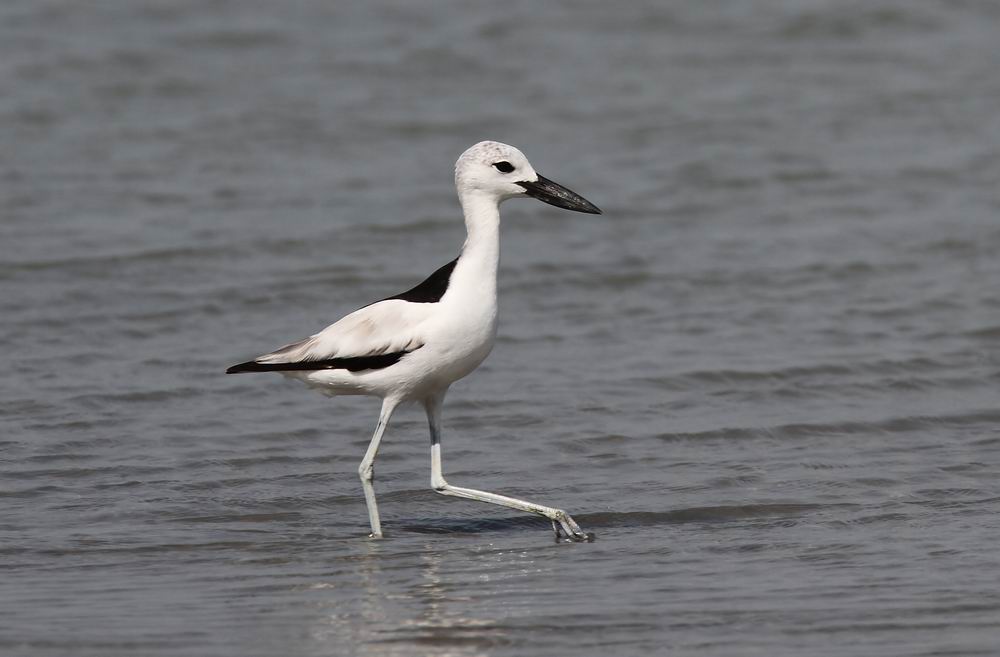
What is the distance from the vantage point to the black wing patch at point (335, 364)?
27.9 ft

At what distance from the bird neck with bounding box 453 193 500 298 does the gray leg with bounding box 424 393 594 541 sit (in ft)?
2.38

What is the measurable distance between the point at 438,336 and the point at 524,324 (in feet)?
17.0

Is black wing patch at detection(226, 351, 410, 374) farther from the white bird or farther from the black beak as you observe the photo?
the black beak

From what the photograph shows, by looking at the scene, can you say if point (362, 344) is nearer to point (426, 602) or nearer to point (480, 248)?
point (480, 248)

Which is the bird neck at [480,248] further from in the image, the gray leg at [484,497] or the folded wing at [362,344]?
the gray leg at [484,497]

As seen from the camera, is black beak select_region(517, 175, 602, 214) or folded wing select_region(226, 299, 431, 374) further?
black beak select_region(517, 175, 602, 214)

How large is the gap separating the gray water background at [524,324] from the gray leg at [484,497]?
0.21 meters

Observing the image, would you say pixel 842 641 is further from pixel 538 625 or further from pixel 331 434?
pixel 331 434

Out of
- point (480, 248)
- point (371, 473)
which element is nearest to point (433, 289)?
point (480, 248)

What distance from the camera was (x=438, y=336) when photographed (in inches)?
329

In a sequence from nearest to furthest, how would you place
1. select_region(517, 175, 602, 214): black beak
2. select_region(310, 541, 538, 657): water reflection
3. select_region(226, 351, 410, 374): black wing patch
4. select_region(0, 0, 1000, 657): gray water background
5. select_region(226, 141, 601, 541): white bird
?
select_region(310, 541, 538, 657): water reflection → select_region(0, 0, 1000, 657): gray water background → select_region(226, 141, 601, 541): white bird → select_region(226, 351, 410, 374): black wing patch → select_region(517, 175, 602, 214): black beak

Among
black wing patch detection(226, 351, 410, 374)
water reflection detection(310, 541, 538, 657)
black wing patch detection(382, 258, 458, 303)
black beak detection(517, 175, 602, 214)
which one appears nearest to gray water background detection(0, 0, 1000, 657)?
water reflection detection(310, 541, 538, 657)

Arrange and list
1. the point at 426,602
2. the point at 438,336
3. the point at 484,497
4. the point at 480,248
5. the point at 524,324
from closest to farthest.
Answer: the point at 426,602 < the point at 438,336 < the point at 480,248 < the point at 484,497 < the point at 524,324

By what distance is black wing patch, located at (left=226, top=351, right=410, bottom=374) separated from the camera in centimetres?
849
